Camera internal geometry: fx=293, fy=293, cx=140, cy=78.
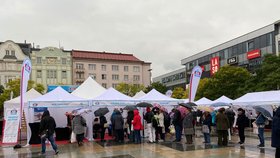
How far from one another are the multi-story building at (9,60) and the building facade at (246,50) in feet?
128

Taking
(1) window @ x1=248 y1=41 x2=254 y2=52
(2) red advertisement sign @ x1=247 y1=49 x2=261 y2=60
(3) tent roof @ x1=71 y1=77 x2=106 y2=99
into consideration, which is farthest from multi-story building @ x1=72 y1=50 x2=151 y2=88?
(3) tent roof @ x1=71 y1=77 x2=106 y2=99

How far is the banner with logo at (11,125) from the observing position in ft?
50.0

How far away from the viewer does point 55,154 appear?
11633 mm

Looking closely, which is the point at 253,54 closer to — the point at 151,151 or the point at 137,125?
the point at 137,125

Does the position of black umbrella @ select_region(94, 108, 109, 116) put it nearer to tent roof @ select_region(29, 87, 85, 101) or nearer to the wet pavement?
tent roof @ select_region(29, 87, 85, 101)

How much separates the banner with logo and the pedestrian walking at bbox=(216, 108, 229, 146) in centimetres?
1026

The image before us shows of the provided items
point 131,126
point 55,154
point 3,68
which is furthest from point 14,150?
point 3,68

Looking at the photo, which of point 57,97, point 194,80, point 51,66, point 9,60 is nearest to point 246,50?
point 194,80

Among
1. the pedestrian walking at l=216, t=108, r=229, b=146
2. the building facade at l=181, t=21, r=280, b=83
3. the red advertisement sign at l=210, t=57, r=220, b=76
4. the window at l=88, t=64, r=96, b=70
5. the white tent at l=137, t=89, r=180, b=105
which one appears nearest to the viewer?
the pedestrian walking at l=216, t=108, r=229, b=146

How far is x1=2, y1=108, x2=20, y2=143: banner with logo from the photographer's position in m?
15.2

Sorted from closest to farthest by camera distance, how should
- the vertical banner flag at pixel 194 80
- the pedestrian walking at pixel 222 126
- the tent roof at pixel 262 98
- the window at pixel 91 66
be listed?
the pedestrian walking at pixel 222 126 → the vertical banner flag at pixel 194 80 → the tent roof at pixel 262 98 → the window at pixel 91 66

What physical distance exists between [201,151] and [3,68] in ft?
199

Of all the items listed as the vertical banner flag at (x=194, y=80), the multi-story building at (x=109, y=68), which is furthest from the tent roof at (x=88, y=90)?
the multi-story building at (x=109, y=68)

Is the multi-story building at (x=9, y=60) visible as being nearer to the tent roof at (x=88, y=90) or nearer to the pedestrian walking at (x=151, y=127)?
the tent roof at (x=88, y=90)
